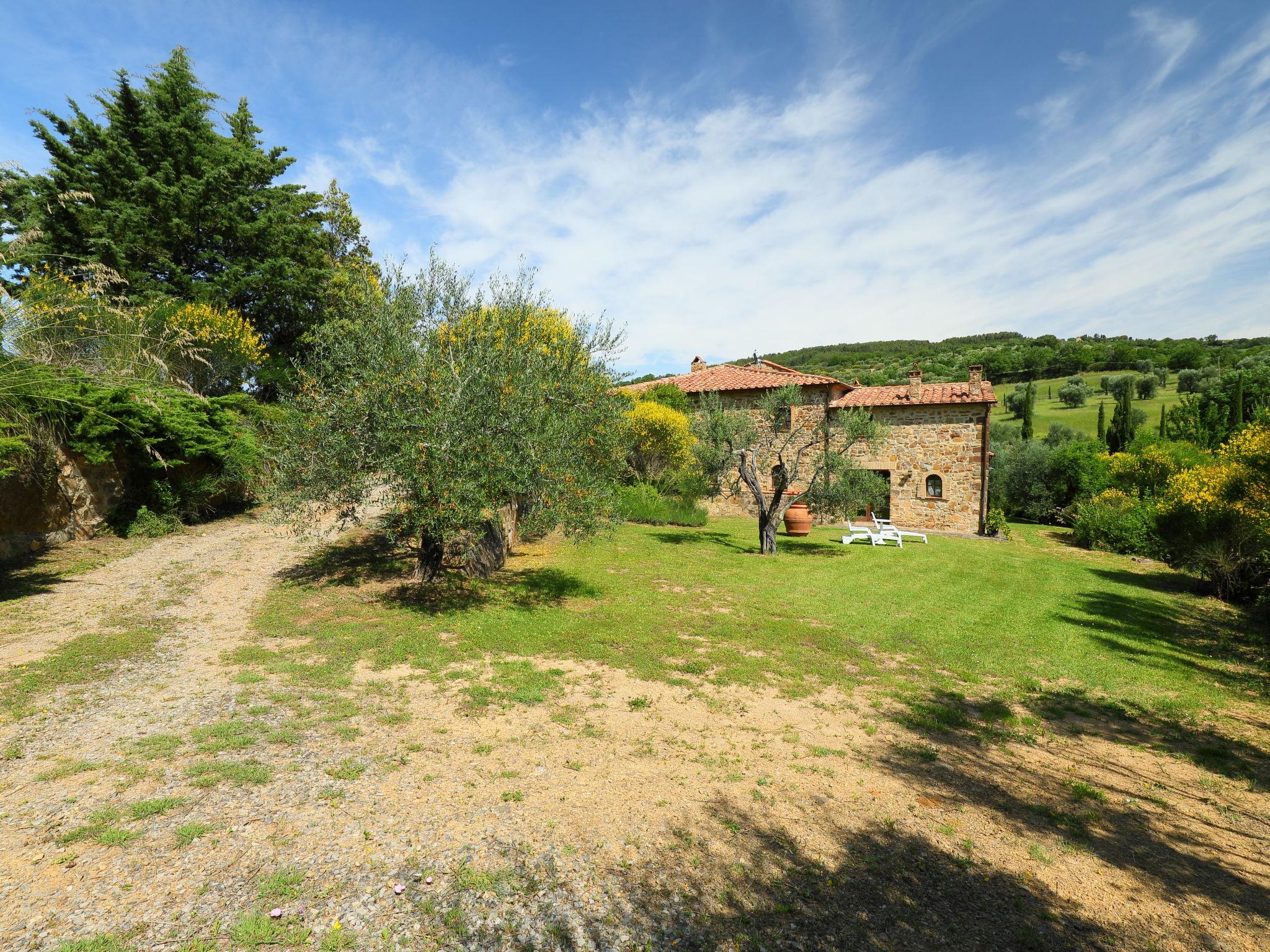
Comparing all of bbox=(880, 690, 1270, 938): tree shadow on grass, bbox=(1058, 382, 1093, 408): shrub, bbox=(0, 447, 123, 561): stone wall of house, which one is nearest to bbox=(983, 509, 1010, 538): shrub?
bbox=(880, 690, 1270, 938): tree shadow on grass

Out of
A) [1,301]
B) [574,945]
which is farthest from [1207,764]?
[1,301]

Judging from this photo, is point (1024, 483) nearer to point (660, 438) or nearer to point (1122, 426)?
point (1122, 426)

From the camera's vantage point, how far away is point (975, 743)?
5977mm

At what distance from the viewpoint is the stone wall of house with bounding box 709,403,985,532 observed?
2130 centimetres

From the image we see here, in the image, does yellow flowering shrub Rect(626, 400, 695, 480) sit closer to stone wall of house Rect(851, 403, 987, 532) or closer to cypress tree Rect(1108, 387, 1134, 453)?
stone wall of house Rect(851, 403, 987, 532)

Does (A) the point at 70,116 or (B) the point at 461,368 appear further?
(A) the point at 70,116

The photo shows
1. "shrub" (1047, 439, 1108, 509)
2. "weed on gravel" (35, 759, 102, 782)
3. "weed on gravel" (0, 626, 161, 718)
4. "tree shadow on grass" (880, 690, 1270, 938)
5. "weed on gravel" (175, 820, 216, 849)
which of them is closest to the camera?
"weed on gravel" (175, 820, 216, 849)

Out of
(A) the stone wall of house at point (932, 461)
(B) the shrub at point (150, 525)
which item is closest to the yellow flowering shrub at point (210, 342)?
(B) the shrub at point (150, 525)

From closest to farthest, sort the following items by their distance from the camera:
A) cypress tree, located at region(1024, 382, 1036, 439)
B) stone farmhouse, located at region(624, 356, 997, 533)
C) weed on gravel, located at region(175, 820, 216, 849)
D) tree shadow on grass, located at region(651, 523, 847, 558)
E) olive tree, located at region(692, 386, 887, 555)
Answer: weed on gravel, located at region(175, 820, 216, 849) < olive tree, located at region(692, 386, 887, 555) < tree shadow on grass, located at region(651, 523, 847, 558) < stone farmhouse, located at region(624, 356, 997, 533) < cypress tree, located at region(1024, 382, 1036, 439)

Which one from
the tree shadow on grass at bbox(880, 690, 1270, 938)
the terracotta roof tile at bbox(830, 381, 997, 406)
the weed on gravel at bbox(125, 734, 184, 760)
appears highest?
the terracotta roof tile at bbox(830, 381, 997, 406)

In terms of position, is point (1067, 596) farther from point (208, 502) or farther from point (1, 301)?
point (208, 502)

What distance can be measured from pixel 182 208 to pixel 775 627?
25924 millimetres

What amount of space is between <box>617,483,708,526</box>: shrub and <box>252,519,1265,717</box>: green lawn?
20.9 ft

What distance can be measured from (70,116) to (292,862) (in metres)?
29.7
